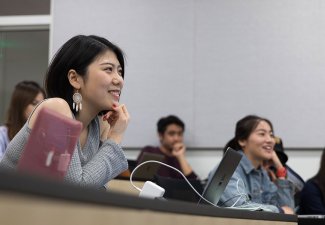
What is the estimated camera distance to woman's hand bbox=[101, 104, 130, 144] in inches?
94.1

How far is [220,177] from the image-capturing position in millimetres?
2408

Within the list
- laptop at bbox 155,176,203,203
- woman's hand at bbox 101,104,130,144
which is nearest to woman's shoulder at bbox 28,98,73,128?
woman's hand at bbox 101,104,130,144

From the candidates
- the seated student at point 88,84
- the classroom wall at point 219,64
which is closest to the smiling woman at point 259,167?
the classroom wall at point 219,64

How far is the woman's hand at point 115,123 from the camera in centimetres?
239

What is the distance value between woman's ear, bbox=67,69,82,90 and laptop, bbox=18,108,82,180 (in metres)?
0.85

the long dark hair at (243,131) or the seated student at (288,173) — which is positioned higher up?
→ the long dark hair at (243,131)

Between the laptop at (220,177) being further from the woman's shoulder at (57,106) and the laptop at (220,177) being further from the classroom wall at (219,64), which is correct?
the classroom wall at (219,64)

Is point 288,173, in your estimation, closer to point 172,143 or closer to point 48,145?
point 172,143

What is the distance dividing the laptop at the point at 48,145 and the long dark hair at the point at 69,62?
86 centimetres

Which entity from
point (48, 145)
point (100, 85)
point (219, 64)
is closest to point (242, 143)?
point (219, 64)

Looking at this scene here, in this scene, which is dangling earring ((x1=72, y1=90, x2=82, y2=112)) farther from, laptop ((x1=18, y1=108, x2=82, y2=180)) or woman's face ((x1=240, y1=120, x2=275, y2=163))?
woman's face ((x1=240, y1=120, x2=275, y2=163))

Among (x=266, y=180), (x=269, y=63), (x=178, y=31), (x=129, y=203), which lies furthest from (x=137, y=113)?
(x=129, y=203)

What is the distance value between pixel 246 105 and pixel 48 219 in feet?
15.0

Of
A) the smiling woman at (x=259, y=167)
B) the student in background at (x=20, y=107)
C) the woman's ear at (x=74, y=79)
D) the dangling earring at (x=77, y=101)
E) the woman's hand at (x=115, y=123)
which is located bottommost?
the smiling woman at (x=259, y=167)
